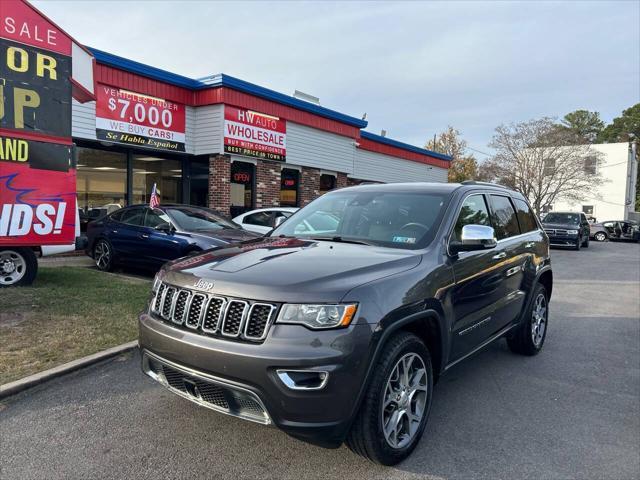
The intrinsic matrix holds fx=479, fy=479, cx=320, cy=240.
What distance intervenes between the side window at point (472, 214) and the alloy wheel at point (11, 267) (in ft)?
21.1

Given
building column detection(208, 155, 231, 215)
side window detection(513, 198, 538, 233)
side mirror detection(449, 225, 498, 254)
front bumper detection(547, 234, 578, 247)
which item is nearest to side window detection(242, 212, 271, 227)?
building column detection(208, 155, 231, 215)

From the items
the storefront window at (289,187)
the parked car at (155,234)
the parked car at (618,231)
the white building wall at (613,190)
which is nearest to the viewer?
the parked car at (155,234)

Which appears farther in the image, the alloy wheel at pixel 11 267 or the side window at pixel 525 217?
the alloy wheel at pixel 11 267

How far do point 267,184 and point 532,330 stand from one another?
1121 centimetres

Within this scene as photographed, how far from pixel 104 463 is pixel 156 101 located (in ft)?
37.1

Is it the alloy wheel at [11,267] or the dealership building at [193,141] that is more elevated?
the dealership building at [193,141]

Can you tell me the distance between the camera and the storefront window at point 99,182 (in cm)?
1216

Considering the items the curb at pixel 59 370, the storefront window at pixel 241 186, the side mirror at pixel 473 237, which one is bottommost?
the curb at pixel 59 370

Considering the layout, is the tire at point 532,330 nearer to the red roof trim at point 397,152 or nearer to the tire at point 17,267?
the tire at point 17,267

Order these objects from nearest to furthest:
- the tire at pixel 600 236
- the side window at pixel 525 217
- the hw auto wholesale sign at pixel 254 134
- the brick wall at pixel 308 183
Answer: the side window at pixel 525 217 < the hw auto wholesale sign at pixel 254 134 < the brick wall at pixel 308 183 < the tire at pixel 600 236

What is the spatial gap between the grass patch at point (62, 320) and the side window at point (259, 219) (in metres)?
4.02

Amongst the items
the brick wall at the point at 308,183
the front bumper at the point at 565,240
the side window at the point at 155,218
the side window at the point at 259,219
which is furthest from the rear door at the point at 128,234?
the front bumper at the point at 565,240

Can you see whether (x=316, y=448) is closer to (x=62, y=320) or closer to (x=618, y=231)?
(x=62, y=320)

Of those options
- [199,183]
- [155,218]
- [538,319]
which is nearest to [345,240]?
[538,319]
